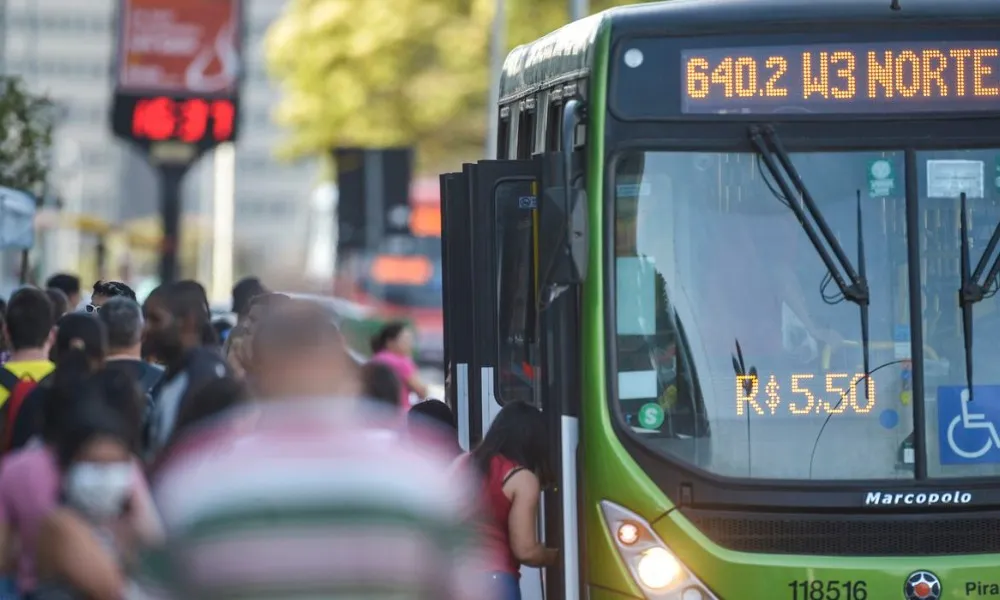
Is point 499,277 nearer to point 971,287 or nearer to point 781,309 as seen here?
point 781,309

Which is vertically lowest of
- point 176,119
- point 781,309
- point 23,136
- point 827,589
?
point 827,589

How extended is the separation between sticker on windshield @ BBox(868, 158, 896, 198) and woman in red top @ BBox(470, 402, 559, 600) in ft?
4.78

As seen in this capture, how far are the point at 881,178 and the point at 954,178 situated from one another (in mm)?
262

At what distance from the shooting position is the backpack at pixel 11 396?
7.66 metres

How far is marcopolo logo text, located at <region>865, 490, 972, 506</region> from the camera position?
7.59 meters

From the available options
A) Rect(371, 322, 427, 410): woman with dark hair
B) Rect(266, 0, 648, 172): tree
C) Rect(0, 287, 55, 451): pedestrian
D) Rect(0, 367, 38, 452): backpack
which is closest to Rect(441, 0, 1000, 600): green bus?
Rect(0, 367, 38, 452): backpack

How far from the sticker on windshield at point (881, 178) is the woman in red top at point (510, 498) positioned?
1.46 metres

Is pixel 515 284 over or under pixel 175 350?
over

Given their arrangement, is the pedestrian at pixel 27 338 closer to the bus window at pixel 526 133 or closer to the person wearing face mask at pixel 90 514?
the bus window at pixel 526 133

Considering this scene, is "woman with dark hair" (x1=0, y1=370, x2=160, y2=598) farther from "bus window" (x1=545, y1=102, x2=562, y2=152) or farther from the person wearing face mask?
"bus window" (x1=545, y1=102, x2=562, y2=152)

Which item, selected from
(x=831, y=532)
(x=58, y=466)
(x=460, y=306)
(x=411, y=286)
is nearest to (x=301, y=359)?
(x=58, y=466)

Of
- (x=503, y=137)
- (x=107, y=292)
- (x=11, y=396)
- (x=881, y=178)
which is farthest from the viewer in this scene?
(x=503, y=137)

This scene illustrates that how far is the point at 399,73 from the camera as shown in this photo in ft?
162

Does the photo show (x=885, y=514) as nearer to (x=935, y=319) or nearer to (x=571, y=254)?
(x=935, y=319)
